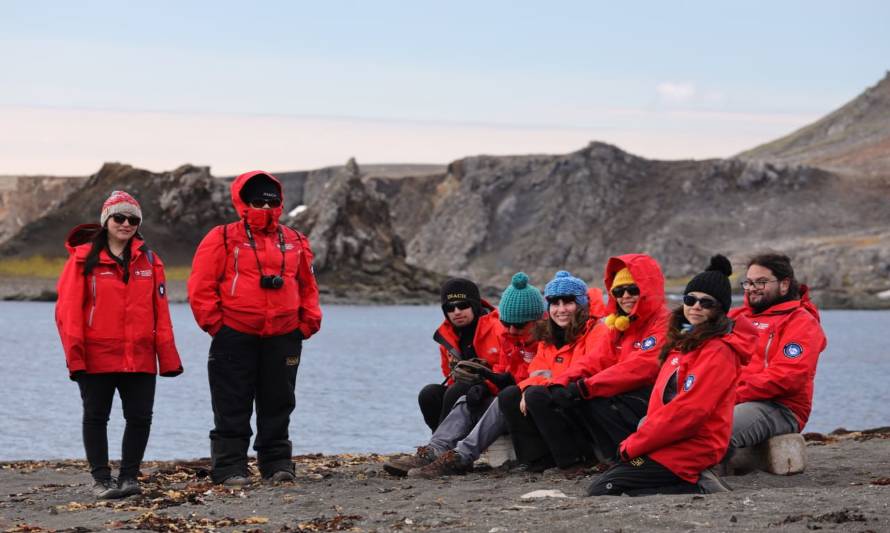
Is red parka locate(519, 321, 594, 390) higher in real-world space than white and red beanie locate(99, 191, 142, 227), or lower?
lower

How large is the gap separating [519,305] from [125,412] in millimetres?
2904

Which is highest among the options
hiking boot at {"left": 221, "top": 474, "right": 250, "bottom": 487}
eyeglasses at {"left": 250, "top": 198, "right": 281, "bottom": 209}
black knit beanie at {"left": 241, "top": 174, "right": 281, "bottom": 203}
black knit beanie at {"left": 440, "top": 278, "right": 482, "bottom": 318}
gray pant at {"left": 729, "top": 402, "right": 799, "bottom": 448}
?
black knit beanie at {"left": 241, "top": 174, "right": 281, "bottom": 203}

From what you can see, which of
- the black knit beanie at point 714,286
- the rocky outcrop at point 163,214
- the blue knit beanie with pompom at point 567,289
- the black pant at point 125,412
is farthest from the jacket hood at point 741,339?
the rocky outcrop at point 163,214

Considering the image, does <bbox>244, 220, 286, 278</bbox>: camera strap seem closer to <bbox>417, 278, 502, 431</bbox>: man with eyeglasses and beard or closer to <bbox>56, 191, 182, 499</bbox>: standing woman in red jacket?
<bbox>56, 191, 182, 499</bbox>: standing woman in red jacket

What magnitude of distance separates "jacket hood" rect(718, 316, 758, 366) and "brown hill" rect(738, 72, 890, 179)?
142811mm

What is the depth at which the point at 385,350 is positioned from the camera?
53.9 meters

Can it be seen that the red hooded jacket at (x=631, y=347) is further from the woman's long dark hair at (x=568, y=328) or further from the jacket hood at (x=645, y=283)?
the woman's long dark hair at (x=568, y=328)

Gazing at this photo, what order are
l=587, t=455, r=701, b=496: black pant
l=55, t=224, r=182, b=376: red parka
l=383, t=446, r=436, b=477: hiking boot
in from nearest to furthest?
l=587, t=455, r=701, b=496: black pant
l=55, t=224, r=182, b=376: red parka
l=383, t=446, r=436, b=477: hiking boot

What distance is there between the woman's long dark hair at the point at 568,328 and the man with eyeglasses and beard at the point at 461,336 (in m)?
0.56

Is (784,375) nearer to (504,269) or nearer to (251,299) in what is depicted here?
(251,299)

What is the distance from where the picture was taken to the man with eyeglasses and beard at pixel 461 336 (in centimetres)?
1021

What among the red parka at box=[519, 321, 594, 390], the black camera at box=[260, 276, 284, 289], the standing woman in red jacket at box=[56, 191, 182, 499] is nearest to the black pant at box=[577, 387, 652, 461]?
the red parka at box=[519, 321, 594, 390]

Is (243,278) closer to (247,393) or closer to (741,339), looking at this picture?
(247,393)

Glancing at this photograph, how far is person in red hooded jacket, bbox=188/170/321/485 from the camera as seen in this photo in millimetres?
9477
